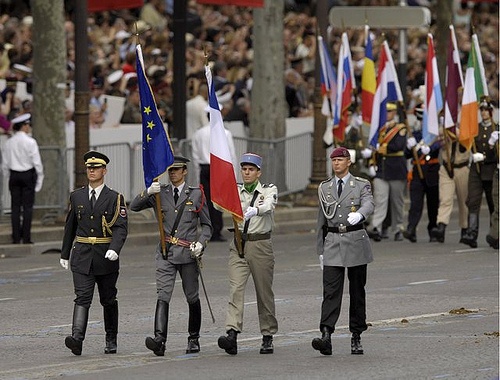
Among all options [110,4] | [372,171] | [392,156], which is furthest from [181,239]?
[110,4]

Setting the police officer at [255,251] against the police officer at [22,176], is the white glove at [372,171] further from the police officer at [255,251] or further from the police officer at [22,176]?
the police officer at [255,251]

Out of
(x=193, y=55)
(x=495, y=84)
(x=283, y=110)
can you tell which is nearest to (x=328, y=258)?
(x=283, y=110)

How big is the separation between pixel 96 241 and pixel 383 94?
1180cm

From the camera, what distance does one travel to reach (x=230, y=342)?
45.5 ft

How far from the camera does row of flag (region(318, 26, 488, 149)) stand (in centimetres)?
2406

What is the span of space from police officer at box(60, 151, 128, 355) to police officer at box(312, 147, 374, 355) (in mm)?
1682

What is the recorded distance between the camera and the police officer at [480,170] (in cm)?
2327

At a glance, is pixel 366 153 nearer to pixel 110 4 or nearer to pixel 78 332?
pixel 110 4

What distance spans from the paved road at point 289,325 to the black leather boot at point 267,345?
0.06 m

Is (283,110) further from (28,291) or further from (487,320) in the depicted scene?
(487,320)

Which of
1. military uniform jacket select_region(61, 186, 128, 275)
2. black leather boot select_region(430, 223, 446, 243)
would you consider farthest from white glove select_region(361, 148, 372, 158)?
military uniform jacket select_region(61, 186, 128, 275)

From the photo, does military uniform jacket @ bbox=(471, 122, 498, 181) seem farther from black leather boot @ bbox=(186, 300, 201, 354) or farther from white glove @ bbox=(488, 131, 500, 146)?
black leather boot @ bbox=(186, 300, 201, 354)

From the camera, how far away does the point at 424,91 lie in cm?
2611

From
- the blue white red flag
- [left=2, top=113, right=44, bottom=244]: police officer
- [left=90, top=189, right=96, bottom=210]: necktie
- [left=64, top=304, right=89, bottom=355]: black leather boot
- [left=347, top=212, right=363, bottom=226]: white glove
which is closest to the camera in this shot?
[left=64, top=304, right=89, bottom=355]: black leather boot
